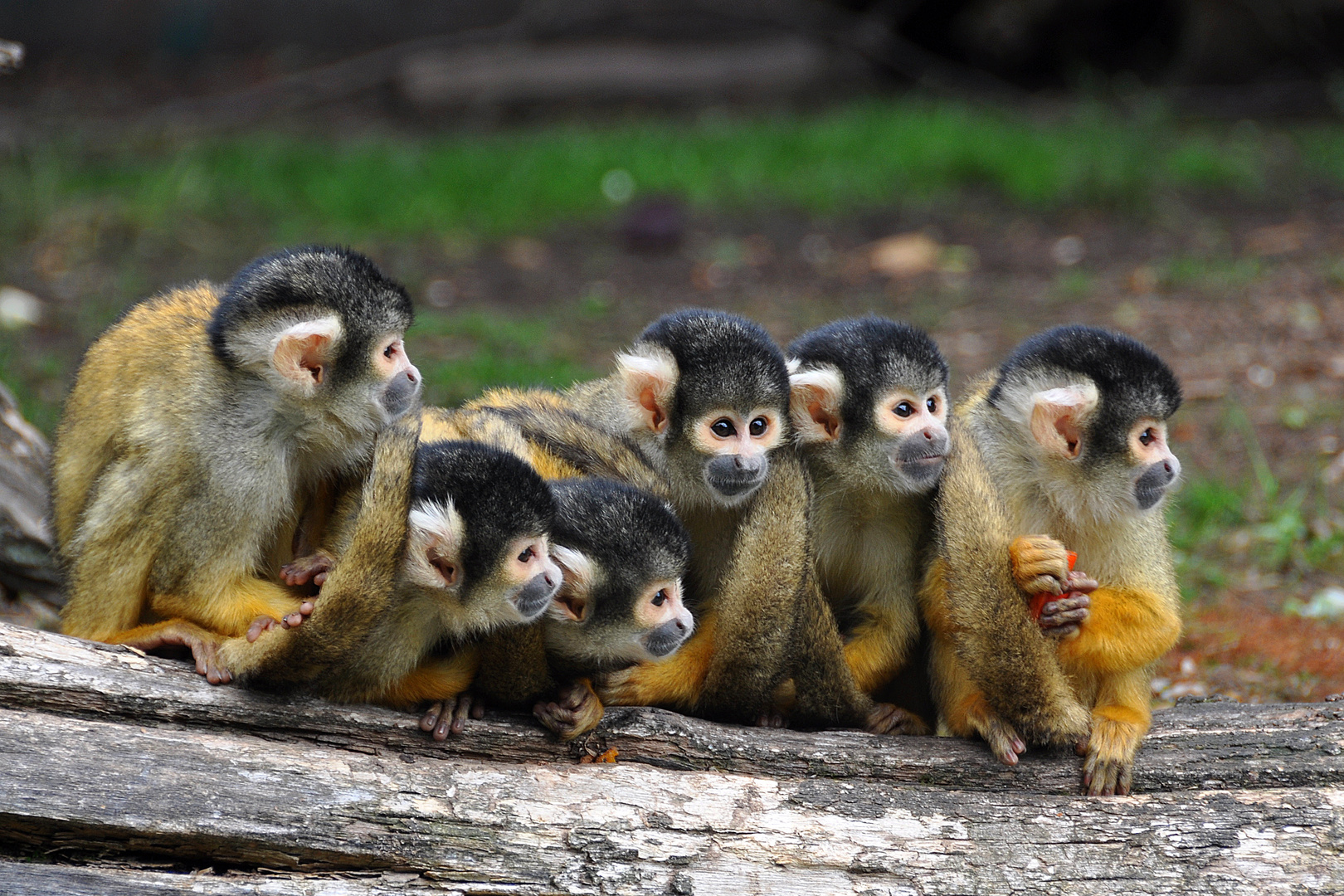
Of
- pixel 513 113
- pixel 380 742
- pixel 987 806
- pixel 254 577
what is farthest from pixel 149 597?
pixel 513 113

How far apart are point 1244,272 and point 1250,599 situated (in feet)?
10.3

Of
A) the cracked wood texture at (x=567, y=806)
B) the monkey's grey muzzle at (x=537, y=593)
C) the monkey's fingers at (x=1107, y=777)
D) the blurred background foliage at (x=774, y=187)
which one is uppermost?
the blurred background foliage at (x=774, y=187)

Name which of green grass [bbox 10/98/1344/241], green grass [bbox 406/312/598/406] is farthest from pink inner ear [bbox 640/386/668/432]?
A: green grass [bbox 10/98/1344/241]

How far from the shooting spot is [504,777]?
2.56 m

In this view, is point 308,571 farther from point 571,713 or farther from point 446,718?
point 571,713

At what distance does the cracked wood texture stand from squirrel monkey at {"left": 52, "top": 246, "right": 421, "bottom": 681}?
0.19 metres

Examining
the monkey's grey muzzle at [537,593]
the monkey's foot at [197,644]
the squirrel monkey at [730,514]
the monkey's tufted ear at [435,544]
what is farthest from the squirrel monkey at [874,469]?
the monkey's foot at [197,644]

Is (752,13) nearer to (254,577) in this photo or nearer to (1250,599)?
(1250,599)

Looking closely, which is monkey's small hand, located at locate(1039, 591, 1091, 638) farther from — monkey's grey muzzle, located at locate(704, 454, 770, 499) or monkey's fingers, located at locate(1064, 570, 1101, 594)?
monkey's grey muzzle, located at locate(704, 454, 770, 499)

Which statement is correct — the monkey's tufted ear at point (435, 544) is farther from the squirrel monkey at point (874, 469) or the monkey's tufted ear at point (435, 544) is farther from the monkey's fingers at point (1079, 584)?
the monkey's fingers at point (1079, 584)

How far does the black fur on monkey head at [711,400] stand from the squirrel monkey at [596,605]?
0.37m

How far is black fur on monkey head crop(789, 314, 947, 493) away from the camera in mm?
3047

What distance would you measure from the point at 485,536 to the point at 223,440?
684mm

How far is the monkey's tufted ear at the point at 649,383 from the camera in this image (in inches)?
126
